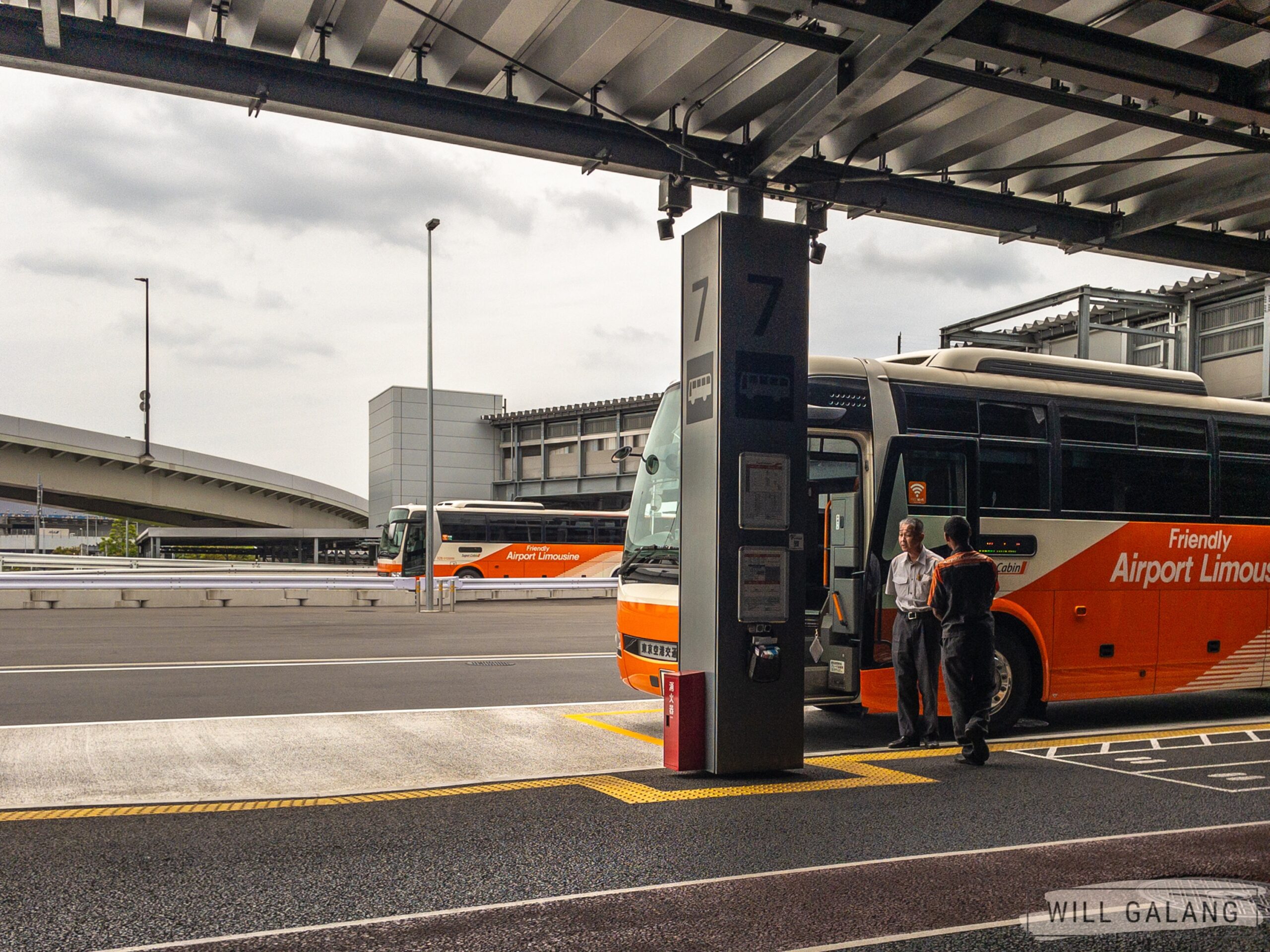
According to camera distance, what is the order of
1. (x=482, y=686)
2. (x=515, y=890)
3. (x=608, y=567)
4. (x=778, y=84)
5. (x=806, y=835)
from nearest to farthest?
(x=515, y=890), (x=806, y=835), (x=778, y=84), (x=482, y=686), (x=608, y=567)

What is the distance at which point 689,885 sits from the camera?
4.89 meters

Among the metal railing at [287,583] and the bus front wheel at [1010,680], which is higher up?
the bus front wheel at [1010,680]

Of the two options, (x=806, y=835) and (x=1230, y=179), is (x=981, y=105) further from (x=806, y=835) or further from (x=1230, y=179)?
(x=806, y=835)

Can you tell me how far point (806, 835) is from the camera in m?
5.83

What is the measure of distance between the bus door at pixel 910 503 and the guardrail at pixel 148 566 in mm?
40011

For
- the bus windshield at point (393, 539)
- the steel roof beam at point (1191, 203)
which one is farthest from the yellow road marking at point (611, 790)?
the bus windshield at point (393, 539)

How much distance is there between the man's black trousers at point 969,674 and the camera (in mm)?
7938

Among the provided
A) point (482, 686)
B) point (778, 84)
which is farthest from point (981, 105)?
point (482, 686)

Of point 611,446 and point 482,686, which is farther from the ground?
point 611,446

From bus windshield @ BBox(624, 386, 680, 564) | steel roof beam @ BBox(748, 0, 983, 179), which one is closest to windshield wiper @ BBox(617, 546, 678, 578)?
bus windshield @ BBox(624, 386, 680, 564)

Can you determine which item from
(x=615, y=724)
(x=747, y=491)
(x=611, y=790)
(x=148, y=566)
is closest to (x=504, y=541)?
(x=148, y=566)

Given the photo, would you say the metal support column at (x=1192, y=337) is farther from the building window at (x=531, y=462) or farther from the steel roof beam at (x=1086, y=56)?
the building window at (x=531, y=462)

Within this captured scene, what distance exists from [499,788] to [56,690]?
274 inches

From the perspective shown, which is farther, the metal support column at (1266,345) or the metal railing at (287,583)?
the metal railing at (287,583)
